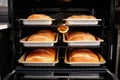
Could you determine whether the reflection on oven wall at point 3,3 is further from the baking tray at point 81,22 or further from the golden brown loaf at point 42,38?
the baking tray at point 81,22

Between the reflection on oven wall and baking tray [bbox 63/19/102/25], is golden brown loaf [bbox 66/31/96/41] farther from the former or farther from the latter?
the reflection on oven wall

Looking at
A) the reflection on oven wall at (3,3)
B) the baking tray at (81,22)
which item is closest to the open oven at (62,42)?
the baking tray at (81,22)

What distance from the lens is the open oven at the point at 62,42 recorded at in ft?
4.88

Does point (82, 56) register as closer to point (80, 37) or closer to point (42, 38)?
point (80, 37)

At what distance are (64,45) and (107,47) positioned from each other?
1.11 ft

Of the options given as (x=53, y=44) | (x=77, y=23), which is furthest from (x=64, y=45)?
(x=77, y=23)

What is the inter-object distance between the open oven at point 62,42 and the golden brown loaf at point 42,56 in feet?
0.11

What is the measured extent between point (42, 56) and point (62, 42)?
8.1 inches

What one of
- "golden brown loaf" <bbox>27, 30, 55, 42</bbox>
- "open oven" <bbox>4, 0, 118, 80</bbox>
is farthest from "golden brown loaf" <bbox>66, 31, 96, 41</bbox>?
"golden brown loaf" <bbox>27, 30, 55, 42</bbox>

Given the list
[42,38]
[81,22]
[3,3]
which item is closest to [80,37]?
[81,22]

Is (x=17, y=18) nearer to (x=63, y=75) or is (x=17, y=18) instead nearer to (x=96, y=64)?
(x=63, y=75)

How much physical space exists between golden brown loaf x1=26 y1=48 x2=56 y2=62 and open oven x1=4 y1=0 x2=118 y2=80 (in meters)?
0.03

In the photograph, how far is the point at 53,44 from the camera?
152 centimetres

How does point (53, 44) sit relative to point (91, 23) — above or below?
below
